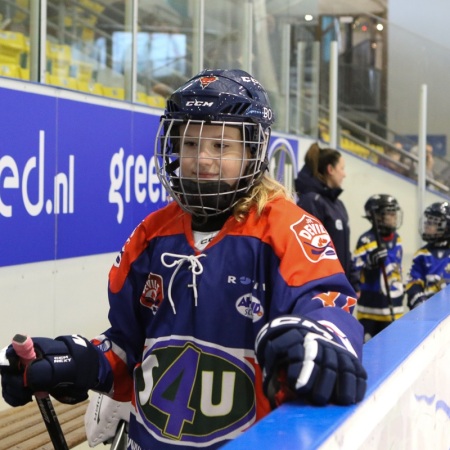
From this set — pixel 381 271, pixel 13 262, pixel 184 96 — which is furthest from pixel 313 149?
pixel 184 96

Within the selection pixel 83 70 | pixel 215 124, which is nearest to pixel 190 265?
pixel 215 124

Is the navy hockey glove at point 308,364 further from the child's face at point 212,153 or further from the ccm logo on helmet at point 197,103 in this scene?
the ccm logo on helmet at point 197,103

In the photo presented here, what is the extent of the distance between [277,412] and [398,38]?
9131 millimetres

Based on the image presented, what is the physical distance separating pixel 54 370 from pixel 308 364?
24.7 inches

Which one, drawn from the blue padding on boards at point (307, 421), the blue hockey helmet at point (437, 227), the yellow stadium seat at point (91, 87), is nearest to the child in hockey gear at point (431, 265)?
the blue hockey helmet at point (437, 227)

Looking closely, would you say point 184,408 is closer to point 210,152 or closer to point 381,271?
point 210,152

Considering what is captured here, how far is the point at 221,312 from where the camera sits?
5.69ft

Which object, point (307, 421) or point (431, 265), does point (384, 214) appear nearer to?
point (431, 265)

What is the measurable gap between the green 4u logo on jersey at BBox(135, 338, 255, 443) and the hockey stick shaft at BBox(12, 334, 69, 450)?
9.7 inches

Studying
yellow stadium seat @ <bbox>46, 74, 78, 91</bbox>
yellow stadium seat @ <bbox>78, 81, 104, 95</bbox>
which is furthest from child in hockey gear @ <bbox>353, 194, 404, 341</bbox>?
yellow stadium seat @ <bbox>46, 74, 78, 91</bbox>

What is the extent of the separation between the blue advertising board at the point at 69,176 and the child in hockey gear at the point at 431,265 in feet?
5.47

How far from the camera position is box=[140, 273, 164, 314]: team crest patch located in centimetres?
183

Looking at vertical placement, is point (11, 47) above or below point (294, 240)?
above

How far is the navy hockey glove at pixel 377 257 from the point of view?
20.2 ft
